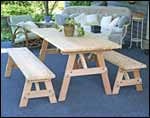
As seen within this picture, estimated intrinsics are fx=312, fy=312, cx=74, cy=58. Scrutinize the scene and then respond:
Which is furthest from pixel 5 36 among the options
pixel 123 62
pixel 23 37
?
pixel 123 62

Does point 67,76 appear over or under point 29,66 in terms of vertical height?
under

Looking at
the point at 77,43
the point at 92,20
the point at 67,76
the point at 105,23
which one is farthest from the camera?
the point at 92,20

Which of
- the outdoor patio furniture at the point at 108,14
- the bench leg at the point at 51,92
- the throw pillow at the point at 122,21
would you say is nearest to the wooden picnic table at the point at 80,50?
the bench leg at the point at 51,92

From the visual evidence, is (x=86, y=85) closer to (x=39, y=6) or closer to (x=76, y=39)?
(x=76, y=39)

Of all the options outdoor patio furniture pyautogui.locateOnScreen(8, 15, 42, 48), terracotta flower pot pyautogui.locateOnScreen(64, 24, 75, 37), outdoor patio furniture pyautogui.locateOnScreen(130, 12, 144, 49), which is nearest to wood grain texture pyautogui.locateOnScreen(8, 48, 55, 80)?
terracotta flower pot pyautogui.locateOnScreen(64, 24, 75, 37)

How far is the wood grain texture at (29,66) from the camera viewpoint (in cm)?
338

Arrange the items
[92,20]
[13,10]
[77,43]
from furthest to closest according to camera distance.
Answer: [13,10] → [92,20] → [77,43]

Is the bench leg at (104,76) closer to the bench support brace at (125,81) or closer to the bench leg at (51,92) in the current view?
the bench support brace at (125,81)

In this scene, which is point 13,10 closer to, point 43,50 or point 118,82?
point 43,50

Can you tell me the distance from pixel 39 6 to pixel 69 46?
530 centimetres

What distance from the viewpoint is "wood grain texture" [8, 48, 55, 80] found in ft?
11.1

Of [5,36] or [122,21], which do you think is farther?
[5,36]

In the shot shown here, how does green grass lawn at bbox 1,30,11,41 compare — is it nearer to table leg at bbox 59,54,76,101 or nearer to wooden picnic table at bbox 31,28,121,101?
wooden picnic table at bbox 31,28,121,101

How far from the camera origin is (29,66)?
3.66m
